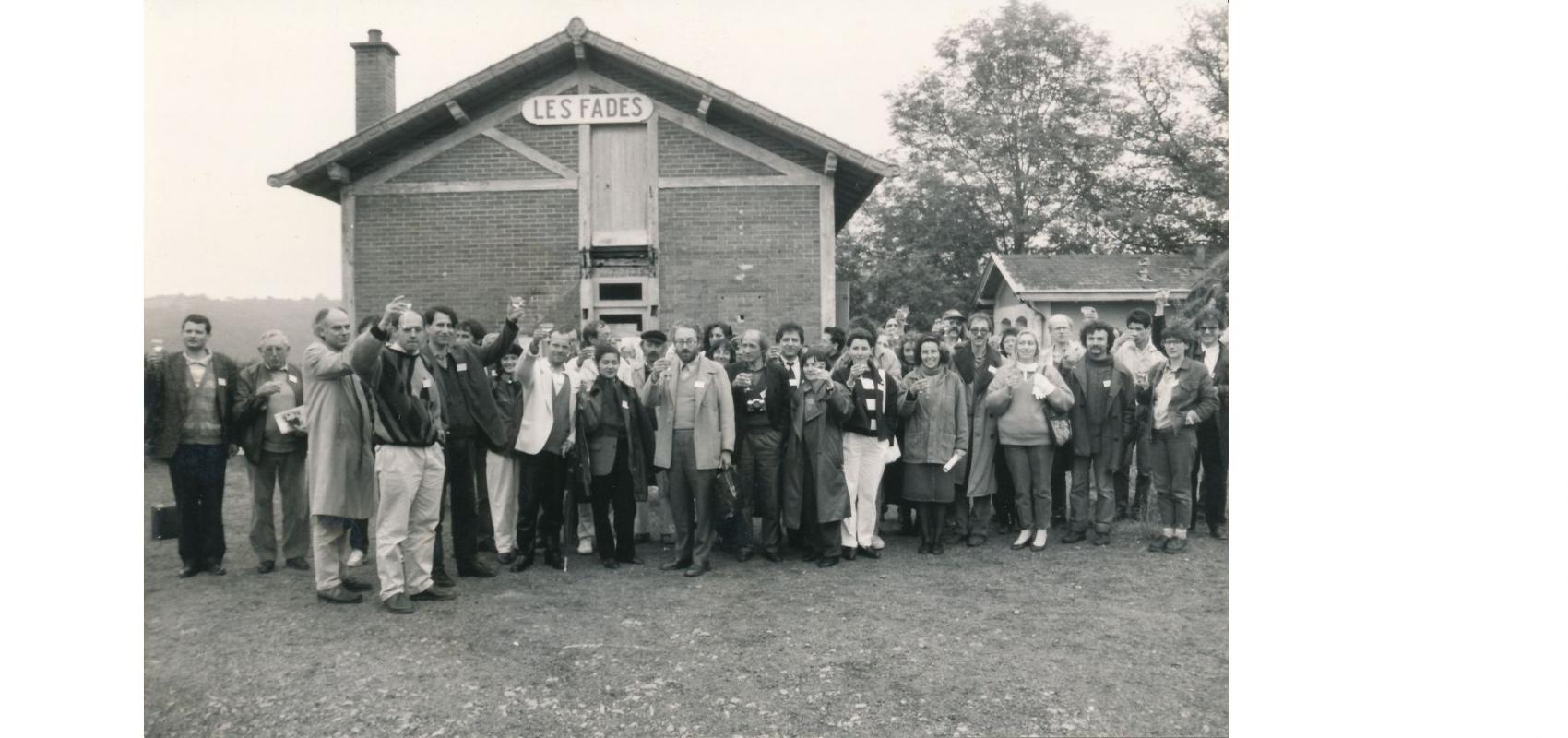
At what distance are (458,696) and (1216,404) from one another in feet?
17.7

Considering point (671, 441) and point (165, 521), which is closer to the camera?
point (165, 521)

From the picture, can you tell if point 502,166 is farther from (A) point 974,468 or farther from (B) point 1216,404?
(B) point 1216,404

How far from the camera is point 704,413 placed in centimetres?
662

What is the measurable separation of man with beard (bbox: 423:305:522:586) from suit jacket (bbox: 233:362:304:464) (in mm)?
1093

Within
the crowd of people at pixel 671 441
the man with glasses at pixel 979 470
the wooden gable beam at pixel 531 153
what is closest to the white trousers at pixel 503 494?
the crowd of people at pixel 671 441

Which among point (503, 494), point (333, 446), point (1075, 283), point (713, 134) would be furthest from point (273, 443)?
point (1075, 283)

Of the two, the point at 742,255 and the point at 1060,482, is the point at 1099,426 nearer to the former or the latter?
the point at 1060,482

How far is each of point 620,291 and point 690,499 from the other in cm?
502

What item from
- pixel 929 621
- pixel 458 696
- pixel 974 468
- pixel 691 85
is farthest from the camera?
pixel 691 85

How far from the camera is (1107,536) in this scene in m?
7.24

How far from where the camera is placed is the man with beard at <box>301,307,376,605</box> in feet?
18.2

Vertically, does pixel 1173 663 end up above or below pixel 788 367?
below

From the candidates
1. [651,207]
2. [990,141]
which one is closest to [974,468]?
[990,141]

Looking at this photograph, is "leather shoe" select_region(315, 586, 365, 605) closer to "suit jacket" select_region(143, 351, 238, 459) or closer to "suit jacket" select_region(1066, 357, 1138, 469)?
"suit jacket" select_region(143, 351, 238, 459)
